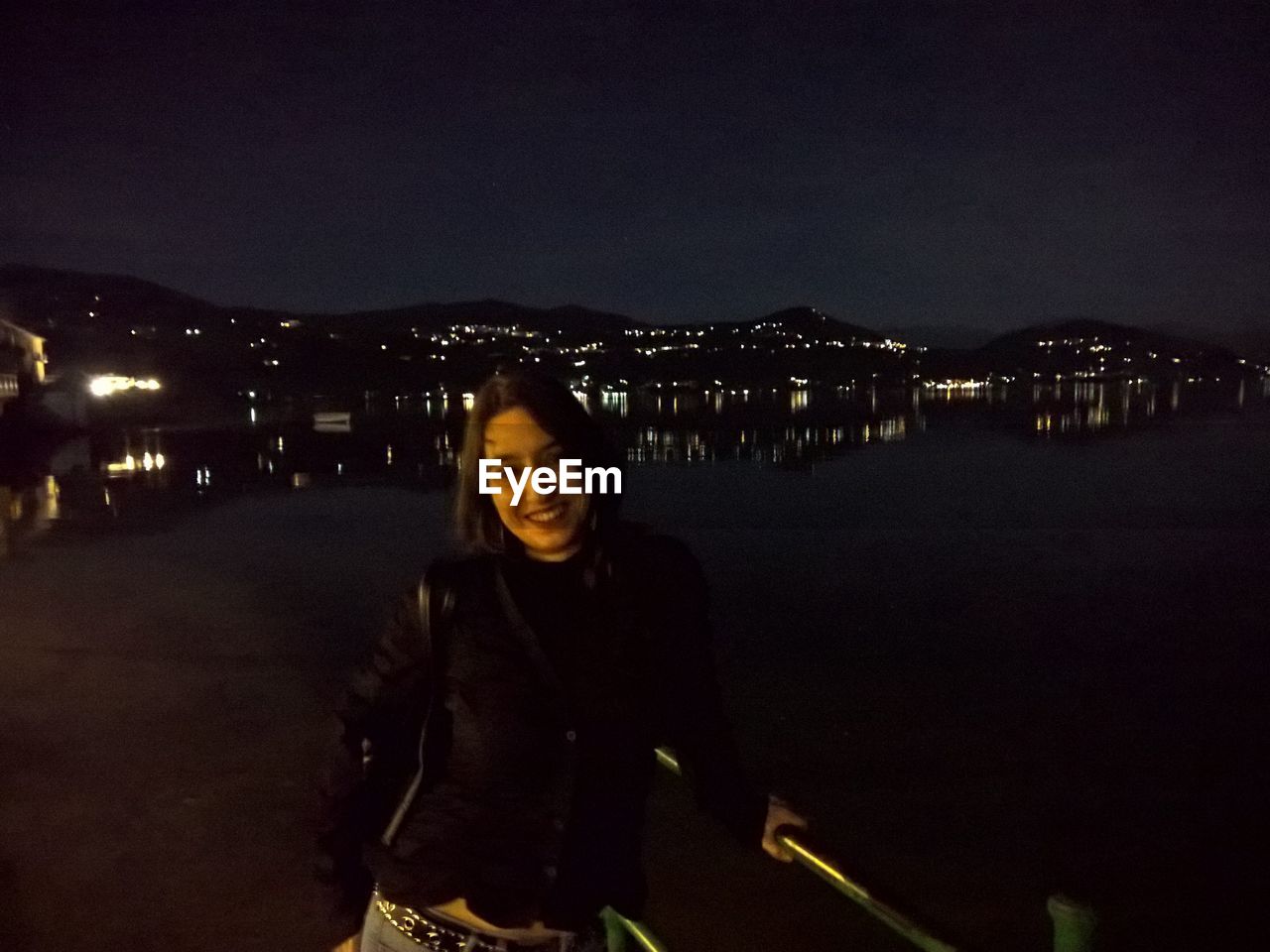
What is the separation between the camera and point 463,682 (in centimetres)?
158

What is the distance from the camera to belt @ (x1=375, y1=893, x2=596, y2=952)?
1613 mm

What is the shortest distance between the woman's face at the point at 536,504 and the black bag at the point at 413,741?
0.20 m

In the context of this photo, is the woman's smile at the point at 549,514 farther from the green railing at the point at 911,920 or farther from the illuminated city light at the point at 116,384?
the illuminated city light at the point at 116,384

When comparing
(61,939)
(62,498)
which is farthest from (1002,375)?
(61,939)

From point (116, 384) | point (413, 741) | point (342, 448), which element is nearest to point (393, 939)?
point (413, 741)

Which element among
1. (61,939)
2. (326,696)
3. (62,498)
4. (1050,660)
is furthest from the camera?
(62,498)

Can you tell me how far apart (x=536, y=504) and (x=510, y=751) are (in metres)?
0.42

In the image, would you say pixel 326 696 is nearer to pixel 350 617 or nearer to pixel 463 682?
pixel 350 617

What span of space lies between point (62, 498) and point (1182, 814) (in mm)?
18312

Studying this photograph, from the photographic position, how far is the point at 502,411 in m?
1.86

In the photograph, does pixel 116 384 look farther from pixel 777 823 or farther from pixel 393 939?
pixel 777 823

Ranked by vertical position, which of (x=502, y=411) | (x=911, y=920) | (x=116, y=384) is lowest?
(x=911, y=920)

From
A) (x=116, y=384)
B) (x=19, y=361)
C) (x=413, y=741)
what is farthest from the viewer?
(x=116, y=384)

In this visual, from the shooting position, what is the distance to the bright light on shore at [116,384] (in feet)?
174
